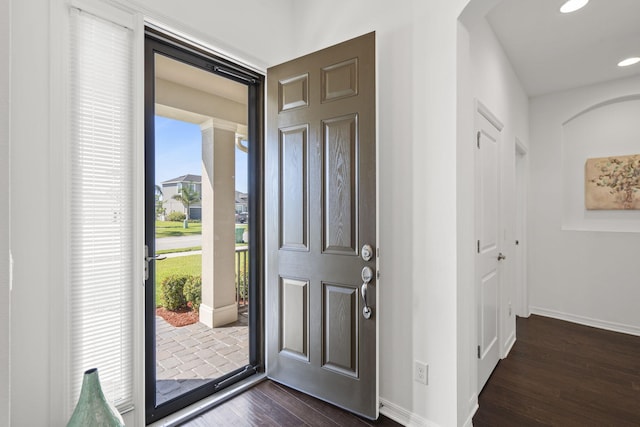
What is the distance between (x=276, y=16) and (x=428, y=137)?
60.3 inches

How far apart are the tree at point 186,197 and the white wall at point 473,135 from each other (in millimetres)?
1626

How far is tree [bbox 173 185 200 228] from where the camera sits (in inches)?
76.6

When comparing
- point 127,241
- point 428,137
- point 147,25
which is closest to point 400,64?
point 428,137

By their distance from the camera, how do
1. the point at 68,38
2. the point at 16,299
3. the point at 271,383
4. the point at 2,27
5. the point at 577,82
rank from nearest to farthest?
1. the point at 2,27
2. the point at 16,299
3. the point at 68,38
4. the point at 271,383
5. the point at 577,82

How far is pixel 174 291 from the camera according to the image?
1938 mm

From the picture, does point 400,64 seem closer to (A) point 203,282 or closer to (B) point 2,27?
(B) point 2,27

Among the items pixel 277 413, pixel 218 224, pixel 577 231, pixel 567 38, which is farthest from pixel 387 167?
pixel 577 231

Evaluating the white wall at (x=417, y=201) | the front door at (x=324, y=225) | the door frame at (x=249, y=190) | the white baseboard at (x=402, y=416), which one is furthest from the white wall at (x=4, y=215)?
the white baseboard at (x=402, y=416)

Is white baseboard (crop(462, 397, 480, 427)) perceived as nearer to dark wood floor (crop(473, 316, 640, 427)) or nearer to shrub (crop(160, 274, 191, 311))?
dark wood floor (crop(473, 316, 640, 427))

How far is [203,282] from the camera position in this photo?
81.5 inches

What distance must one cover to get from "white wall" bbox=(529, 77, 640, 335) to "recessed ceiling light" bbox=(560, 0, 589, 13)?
6.34ft

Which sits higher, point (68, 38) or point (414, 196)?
point (68, 38)

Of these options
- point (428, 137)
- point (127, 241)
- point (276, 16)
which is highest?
point (276, 16)

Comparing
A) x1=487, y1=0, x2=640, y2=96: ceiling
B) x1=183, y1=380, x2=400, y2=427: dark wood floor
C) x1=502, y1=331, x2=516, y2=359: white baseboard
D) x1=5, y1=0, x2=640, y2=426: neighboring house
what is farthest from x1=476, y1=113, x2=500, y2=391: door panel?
x1=183, y1=380, x2=400, y2=427: dark wood floor
